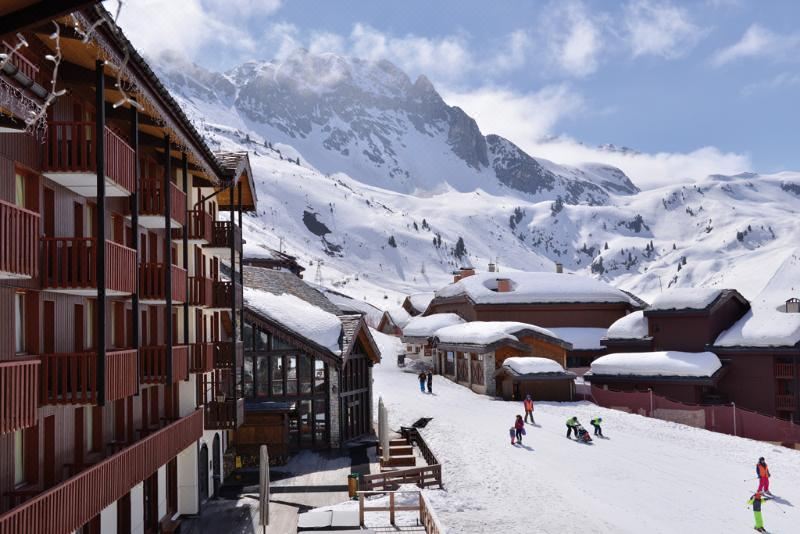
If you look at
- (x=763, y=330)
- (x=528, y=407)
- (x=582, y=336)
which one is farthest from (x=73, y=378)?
(x=582, y=336)

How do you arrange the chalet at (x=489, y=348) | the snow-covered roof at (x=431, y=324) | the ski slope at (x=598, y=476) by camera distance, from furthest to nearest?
the snow-covered roof at (x=431, y=324)
the chalet at (x=489, y=348)
the ski slope at (x=598, y=476)

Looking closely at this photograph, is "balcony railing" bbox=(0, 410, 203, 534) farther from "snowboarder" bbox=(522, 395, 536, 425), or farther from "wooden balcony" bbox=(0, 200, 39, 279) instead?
"snowboarder" bbox=(522, 395, 536, 425)

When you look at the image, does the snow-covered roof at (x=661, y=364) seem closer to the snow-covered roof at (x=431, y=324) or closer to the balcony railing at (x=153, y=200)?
the snow-covered roof at (x=431, y=324)

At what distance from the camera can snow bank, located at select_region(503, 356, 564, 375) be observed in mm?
45625

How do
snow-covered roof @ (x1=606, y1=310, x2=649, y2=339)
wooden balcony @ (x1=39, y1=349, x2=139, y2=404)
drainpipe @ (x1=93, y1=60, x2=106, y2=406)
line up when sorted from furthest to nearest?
snow-covered roof @ (x1=606, y1=310, x2=649, y2=339), drainpipe @ (x1=93, y1=60, x2=106, y2=406), wooden balcony @ (x1=39, y1=349, x2=139, y2=404)

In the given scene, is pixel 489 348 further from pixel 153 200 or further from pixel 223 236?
pixel 153 200

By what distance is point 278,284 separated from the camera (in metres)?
41.0

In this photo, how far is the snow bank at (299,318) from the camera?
3238cm

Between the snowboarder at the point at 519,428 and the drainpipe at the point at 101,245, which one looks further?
the snowboarder at the point at 519,428

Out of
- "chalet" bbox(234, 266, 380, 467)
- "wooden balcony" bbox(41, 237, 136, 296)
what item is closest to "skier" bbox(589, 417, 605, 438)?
"chalet" bbox(234, 266, 380, 467)

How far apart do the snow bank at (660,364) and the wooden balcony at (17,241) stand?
146ft

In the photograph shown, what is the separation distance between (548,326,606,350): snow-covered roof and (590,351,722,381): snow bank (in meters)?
11.8

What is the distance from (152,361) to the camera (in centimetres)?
1766

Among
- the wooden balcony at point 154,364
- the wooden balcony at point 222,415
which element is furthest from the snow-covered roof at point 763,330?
the wooden balcony at point 154,364
